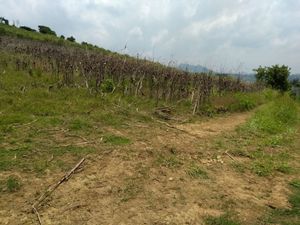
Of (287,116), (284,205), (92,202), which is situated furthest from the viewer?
(287,116)

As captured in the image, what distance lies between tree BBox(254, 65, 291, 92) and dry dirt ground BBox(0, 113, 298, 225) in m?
14.6

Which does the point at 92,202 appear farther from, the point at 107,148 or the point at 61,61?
the point at 61,61

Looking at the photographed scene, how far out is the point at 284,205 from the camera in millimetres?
4703

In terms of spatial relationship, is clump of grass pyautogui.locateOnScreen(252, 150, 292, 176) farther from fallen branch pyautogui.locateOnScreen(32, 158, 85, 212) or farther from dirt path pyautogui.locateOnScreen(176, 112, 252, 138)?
fallen branch pyautogui.locateOnScreen(32, 158, 85, 212)

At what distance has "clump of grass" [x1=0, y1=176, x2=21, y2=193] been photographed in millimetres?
4250

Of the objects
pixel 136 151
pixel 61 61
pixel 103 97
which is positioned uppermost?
pixel 61 61

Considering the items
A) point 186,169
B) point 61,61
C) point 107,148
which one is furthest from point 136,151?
point 61,61

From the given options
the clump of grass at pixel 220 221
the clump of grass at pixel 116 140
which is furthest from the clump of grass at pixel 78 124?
the clump of grass at pixel 220 221

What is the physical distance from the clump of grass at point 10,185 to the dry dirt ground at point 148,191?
0.09 m

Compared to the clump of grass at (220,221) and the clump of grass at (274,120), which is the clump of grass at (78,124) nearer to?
the clump of grass at (220,221)

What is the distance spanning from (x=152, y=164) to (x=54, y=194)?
171cm

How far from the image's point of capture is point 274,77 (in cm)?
2009

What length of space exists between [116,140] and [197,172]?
5.22 feet

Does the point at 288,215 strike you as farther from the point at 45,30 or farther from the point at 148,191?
Result: the point at 45,30
